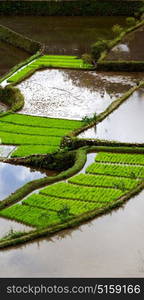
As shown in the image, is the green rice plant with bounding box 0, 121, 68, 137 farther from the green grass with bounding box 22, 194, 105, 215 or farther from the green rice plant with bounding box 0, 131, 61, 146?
the green grass with bounding box 22, 194, 105, 215

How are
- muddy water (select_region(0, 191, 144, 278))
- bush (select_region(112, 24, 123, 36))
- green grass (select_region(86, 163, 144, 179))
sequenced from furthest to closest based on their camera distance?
bush (select_region(112, 24, 123, 36))
green grass (select_region(86, 163, 144, 179))
muddy water (select_region(0, 191, 144, 278))

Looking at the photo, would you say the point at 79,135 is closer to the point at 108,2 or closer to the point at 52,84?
the point at 52,84

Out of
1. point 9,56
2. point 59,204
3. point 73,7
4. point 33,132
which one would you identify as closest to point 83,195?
point 59,204

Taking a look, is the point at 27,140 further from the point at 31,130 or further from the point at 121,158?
the point at 121,158

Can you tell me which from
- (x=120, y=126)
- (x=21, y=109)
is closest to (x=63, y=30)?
(x=21, y=109)

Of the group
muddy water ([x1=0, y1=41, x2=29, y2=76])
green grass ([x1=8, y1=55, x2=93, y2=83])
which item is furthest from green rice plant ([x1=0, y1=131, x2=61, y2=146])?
muddy water ([x1=0, y1=41, x2=29, y2=76])
